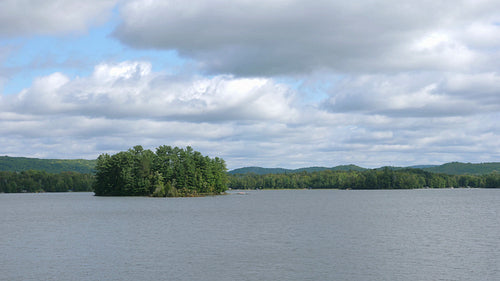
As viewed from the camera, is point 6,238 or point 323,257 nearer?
point 323,257

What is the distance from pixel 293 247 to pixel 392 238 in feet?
49.8

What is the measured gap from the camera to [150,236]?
61.9 meters

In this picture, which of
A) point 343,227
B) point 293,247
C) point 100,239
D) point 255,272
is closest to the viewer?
point 255,272

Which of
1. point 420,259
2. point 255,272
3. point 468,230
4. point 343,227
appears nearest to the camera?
point 255,272

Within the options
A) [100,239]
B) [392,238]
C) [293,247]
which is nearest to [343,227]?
[392,238]

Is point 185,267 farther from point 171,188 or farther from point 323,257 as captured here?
Answer: point 171,188

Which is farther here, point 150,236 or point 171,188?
point 171,188

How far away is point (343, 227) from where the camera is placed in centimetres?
7325

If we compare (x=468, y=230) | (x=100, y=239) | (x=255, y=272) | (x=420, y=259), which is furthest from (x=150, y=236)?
(x=468, y=230)

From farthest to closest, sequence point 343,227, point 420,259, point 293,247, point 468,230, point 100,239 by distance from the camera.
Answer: point 343,227 < point 468,230 < point 100,239 < point 293,247 < point 420,259

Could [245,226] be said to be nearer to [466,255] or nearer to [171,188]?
[466,255]

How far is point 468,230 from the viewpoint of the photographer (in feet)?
222

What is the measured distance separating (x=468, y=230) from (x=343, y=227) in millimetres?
17595

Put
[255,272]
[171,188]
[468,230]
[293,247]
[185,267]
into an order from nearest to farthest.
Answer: [255,272], [185,267], [293,247], [468,230], [171,188]
